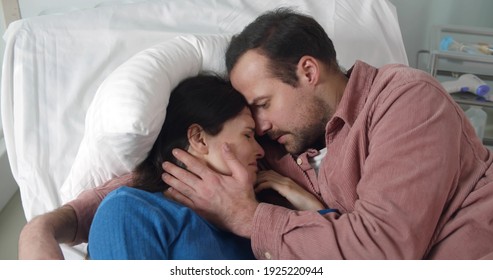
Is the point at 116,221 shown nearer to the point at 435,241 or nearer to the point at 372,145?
the point at 372,145

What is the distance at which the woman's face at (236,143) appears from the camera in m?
1.07

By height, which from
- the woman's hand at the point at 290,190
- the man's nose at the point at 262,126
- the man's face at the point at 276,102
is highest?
the man's face at the point at 276,102

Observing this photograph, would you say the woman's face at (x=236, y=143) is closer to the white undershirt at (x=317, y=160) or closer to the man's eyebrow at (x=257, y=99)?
the man's eyebrow at (x=257, y=99)

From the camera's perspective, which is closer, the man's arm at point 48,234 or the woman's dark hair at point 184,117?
the man's arm at point 48,234

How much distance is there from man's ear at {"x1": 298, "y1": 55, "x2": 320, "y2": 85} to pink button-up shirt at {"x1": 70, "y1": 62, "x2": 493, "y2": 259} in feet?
0.35

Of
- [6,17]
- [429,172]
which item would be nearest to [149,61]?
[429,172]

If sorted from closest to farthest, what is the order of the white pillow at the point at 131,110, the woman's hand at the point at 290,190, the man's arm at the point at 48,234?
the man's arm at the point at 48,234
the white pillow at the point at 131,110
the woman's hand at the point at 290,190

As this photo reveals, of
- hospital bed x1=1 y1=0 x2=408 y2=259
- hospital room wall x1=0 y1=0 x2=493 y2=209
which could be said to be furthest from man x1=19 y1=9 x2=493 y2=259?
hospital room wall x1=0 y1=0 x2=493 y2=209

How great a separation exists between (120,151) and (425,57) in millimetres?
Result: 1541

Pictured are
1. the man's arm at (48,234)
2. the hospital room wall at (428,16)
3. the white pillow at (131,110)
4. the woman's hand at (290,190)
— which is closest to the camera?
the man's arm at (48,234)

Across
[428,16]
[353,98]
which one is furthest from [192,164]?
[428,16]

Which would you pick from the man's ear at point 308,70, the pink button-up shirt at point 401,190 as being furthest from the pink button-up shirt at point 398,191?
the man's ear at point 308,70

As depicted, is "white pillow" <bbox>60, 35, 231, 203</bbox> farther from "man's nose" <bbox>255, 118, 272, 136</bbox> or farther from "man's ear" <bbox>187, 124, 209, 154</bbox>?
"man's nose" <bbox>255, 118, 272, 136</bbox>

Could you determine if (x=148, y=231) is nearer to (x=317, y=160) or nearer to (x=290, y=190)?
(x=290, y=190)
